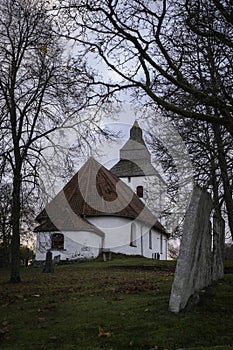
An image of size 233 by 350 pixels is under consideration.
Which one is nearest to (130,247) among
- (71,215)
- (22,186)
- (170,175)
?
(71,215)

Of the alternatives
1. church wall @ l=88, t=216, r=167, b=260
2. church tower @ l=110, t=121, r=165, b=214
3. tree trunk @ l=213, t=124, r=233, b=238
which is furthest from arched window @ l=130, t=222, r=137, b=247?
tree trunk @ l=213, t=124, r=233, b=238

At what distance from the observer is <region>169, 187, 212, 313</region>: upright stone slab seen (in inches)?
325

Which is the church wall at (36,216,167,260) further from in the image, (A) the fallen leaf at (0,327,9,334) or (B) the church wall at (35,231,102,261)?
(A) the fallen leaf at (0,327,9,334)

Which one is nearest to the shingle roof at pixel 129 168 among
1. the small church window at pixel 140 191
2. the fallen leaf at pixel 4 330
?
the small church window at pixel 140 191

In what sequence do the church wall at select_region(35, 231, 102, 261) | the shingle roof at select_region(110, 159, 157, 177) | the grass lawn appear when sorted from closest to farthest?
the grass lawn, the church wall at select_region(35, 231, 102, 261), the shingle roof at select_region(110, 159, 157, 177)

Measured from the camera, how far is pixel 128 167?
51312 millimetres

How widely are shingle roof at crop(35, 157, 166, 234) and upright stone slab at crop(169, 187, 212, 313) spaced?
22.9m

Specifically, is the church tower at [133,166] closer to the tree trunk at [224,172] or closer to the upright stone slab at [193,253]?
the tree trunk at [224,172]

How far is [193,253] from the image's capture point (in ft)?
29.6

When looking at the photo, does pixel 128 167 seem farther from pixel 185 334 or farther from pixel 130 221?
pixel 185 334

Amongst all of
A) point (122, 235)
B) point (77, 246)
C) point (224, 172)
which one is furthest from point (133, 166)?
point (224, 172)

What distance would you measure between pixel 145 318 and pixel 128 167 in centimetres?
4359

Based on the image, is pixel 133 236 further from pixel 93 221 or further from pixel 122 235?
pixel 93 221

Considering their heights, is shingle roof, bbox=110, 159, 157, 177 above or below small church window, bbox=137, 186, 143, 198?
above
